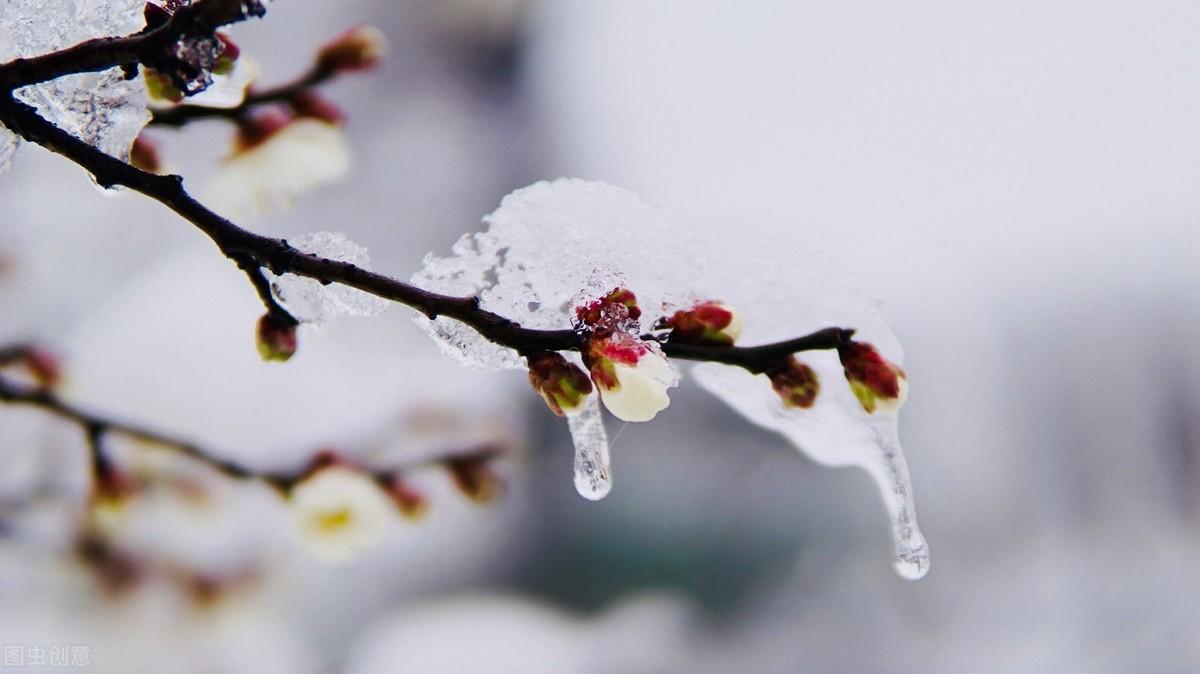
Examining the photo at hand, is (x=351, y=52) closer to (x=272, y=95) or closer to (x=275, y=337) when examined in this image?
(x=272, y=95)

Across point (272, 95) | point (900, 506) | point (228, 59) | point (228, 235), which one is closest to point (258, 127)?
point (272, 95)

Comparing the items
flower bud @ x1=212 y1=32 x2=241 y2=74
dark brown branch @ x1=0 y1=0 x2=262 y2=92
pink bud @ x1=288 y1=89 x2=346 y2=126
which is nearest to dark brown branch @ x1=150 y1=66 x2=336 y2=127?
pink bud @ x1=288 y1=89 x2=346 y2=126

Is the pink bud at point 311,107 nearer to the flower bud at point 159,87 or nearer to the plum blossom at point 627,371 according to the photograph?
the flower bud at point 159,87

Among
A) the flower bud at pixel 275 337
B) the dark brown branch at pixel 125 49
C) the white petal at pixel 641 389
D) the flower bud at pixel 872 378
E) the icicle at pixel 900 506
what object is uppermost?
the dark brown branch at pixel 125 49

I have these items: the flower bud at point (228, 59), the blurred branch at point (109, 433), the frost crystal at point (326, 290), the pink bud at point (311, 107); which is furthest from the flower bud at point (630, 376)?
the blurred branch at point (109, 433)

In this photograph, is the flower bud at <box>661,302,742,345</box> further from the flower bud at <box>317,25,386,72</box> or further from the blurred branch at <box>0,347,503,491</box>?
the blurred branch at <box>0,347,503,491</box>
